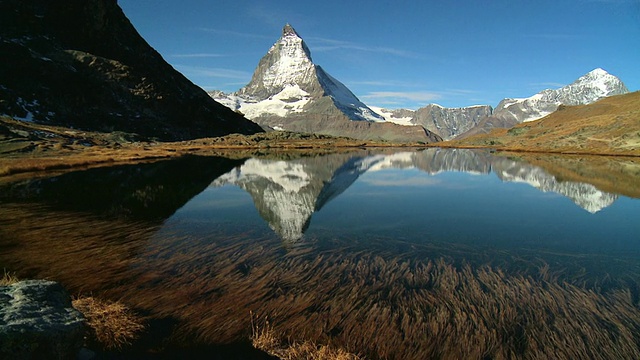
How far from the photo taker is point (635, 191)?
3847cm

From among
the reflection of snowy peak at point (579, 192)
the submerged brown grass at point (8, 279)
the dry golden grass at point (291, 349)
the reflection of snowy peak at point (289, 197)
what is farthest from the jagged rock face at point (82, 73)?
the reflection of snowy peak at point (579, 192)

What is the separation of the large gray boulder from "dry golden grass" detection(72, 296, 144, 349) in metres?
1.11

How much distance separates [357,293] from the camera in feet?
39.1

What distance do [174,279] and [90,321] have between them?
3.61 m

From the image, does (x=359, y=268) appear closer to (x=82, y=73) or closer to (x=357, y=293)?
(x=357, y=293)

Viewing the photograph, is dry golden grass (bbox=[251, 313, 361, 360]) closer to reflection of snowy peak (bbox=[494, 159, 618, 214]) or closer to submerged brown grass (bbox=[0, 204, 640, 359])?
submerged brown grass (bbox=[0, 204, 640, 359])

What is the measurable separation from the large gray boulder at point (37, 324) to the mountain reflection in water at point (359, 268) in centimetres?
222

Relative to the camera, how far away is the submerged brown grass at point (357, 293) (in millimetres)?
9242

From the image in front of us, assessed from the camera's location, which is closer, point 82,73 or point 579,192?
point 579,192

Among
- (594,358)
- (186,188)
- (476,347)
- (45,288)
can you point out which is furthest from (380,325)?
(186,188)

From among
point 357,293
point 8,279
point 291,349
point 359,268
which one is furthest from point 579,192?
point 8,279

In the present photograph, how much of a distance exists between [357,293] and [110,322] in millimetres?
7588

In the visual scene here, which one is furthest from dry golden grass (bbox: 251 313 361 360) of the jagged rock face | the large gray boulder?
the jagged rock face

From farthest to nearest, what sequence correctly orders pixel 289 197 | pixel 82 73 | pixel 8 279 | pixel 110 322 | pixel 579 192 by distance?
pixel 82 73
pixel 579 192
pixel 289 197
pixel 8 279
pixel 110 322
